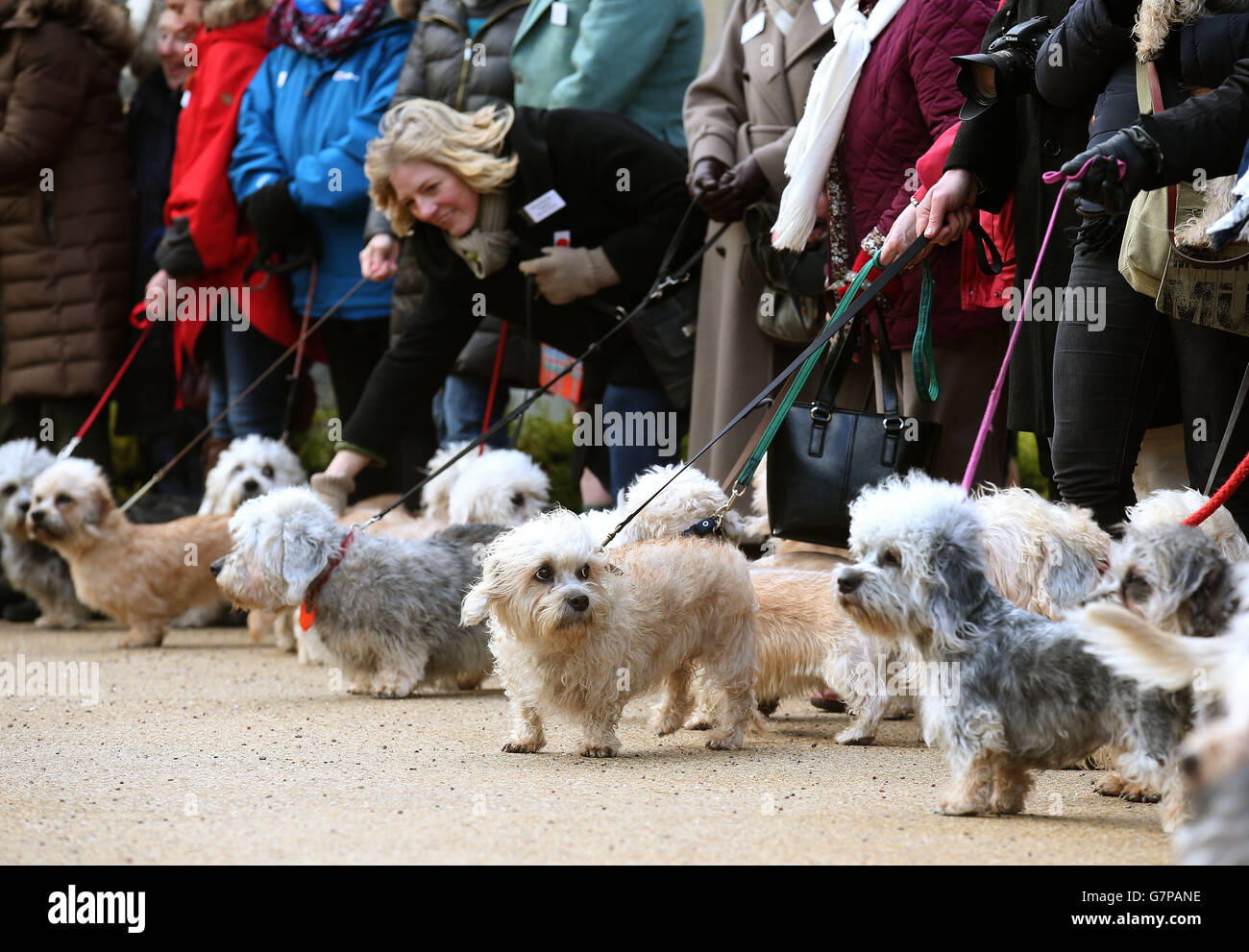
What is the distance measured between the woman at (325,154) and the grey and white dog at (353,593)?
2.27 m

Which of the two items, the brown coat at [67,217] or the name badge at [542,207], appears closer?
the name badge at [542,207]

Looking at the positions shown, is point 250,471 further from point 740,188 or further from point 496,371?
point 740,188

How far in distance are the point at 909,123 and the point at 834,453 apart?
4.58 feet

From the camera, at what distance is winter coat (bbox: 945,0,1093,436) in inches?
176

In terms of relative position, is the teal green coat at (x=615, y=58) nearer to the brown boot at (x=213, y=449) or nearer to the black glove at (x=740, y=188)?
the black glove at (x=740, y=188)

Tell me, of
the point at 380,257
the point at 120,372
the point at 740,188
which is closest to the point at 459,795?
the point at 740,188

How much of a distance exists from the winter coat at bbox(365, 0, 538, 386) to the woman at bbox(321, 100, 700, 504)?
607 mm

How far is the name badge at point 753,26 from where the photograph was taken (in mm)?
6539

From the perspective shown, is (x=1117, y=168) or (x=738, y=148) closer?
(x=1117, y=168)

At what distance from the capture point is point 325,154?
320 inches

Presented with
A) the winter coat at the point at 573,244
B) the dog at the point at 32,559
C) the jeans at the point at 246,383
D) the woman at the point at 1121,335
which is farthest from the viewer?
the dog at the point at 32,559

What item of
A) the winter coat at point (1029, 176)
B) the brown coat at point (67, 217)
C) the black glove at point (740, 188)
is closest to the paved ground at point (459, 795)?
the winter coat at point (1029, 176)
